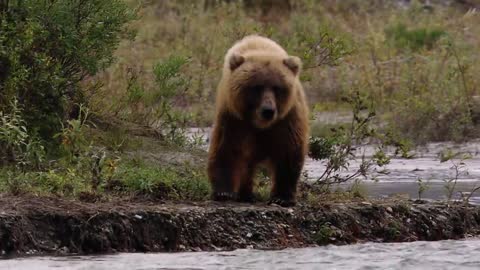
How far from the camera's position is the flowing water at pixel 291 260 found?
7730 mm

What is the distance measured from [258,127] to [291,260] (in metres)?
1.29

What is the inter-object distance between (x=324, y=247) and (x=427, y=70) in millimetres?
10392

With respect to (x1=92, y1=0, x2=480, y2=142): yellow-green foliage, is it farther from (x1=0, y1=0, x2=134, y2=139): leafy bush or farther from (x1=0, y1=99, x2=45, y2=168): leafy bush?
(x1=0, y1=99, x2=45, y2=168): leafy bush

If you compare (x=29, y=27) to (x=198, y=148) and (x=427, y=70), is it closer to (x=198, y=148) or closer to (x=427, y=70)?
(x=198, y=148)

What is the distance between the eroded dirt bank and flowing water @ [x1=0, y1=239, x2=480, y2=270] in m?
0.21

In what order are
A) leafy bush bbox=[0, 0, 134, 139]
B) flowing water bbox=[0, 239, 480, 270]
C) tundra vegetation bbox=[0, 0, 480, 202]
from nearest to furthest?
flowing water bbox=[0, 239, 480, 270] → tundra vegetation bbox=[0, 0, 480, 202] → leafy bush bbox=[0, 0, 134, 139]

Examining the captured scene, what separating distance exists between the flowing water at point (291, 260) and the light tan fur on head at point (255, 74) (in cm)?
112

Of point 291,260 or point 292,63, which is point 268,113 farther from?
point 291,260

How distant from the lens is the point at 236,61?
9.15 metres

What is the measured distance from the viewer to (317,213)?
29.7 feet

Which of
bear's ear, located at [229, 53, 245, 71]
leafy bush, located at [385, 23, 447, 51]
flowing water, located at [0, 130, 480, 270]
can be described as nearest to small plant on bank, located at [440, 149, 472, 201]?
flowing water, located at [0, 130, 480, 270]

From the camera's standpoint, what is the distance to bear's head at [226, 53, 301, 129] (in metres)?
8.92

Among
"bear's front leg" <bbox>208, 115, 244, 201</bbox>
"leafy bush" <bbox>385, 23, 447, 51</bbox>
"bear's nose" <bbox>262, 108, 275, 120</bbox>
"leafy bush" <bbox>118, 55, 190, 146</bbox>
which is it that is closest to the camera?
"bear's nose" <bbox>262, 108, 275, 120</bbox>

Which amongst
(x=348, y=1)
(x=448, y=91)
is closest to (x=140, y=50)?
(x=448, y=91)
